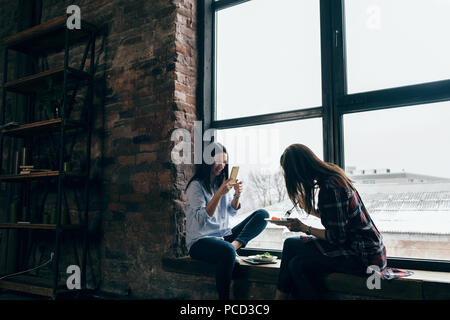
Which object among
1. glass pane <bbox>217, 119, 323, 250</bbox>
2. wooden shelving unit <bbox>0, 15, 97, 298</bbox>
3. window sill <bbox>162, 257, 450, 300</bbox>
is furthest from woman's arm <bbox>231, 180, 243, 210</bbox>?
wooden shelving unit <bbox>0, 15, 97, 298</bbox>

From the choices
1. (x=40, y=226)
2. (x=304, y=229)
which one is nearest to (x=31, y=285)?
(x=40, y=226)

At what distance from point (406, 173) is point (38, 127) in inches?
118

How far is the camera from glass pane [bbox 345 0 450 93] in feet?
7.85

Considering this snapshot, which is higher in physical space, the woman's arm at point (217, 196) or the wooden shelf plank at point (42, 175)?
the wooden shelf plank at point (42, 175)

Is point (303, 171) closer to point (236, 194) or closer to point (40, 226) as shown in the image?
point (236, 194)

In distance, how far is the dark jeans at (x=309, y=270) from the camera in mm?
2070

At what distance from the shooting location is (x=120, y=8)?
11.3ft

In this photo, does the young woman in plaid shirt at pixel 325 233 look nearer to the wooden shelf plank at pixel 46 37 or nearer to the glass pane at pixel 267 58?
the glass pane at pixel 267 58

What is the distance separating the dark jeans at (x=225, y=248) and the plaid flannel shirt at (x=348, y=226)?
2.24ft

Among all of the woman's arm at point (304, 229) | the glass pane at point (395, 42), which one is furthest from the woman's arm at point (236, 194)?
the glass pane at point (395, 42)

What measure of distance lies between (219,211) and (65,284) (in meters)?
1.64

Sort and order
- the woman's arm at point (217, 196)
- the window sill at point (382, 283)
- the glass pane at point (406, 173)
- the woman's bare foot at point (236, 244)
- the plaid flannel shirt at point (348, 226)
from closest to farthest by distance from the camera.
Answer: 1. the window sill at point (382, 283)
2. the plaid flannel shirt at point (348, 226)
3. the glass pane at point (406, 173)
4. the woman's arm at point (217, 196)
5. the woman's bare foot at point (236, 244)

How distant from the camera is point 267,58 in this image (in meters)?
3.06
